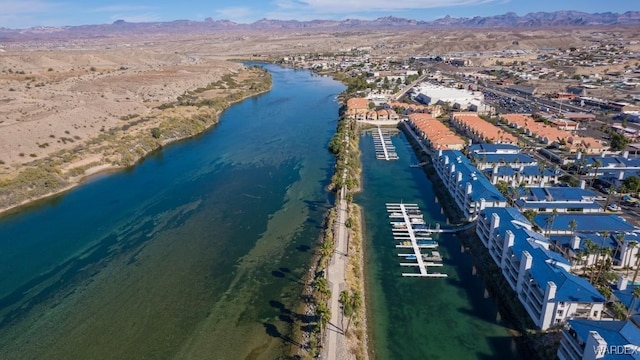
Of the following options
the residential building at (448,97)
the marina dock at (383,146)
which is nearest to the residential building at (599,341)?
the marina dock at (383,146)

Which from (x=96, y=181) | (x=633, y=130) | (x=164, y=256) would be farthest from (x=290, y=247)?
(x=633, y=130)

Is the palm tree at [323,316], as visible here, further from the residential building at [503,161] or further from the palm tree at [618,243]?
the residential building at [503,161]

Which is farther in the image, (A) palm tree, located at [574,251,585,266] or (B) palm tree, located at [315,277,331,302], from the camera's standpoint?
(A) palm tree, located at [574,251,585,266]

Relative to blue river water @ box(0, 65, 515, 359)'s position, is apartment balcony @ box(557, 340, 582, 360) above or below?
above

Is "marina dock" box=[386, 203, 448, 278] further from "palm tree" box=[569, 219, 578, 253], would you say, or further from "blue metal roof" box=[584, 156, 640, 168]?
"blue metal roof" box=[584, 156, 640, 168]

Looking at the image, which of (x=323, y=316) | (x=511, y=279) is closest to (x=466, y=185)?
(x=511, y=279)

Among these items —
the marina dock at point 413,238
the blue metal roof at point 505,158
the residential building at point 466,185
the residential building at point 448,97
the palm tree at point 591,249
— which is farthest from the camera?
the residential building at point 448,97

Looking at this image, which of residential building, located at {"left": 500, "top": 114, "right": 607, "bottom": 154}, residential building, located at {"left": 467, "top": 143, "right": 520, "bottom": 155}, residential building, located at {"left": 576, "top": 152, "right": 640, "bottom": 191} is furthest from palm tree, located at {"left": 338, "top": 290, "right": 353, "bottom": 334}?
residential building, located at {"left": 500, "top": 114, "right": 607, "bottom": 154}
